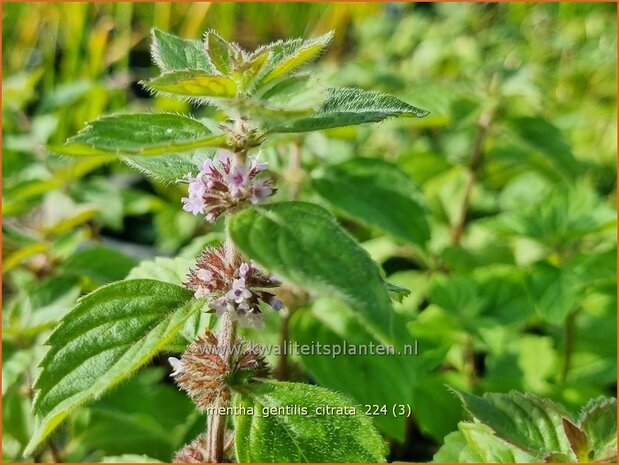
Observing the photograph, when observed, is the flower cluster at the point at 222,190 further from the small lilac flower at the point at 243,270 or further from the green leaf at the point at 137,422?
the green leaf at the point at 137,422

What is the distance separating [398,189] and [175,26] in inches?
130

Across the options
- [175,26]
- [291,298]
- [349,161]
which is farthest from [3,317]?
[175,26]

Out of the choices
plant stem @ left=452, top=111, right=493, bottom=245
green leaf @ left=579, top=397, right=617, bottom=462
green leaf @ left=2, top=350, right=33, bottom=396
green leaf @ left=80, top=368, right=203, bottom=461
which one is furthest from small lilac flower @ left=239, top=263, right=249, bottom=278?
plant stem @ left=452, top=111, right=493, bottom=245

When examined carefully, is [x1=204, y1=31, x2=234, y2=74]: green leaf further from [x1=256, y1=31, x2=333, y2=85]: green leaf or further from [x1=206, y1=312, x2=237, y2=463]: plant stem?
[x1=206, y1=312, x2=237, y2=463]: plant stem

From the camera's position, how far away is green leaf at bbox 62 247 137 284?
1.31 m

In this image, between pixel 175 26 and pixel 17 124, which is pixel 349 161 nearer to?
pixel 17 124

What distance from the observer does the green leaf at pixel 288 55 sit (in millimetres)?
678

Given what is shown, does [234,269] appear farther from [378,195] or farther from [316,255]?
[378,195]

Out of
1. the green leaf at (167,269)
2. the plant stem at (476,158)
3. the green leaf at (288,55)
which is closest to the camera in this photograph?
the green leaf at (288,55)

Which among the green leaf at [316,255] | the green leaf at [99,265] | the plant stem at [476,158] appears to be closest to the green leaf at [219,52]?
the green leaf at [316,255]

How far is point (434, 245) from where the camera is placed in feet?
5.64

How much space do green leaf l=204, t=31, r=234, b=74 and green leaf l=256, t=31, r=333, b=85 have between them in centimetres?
3

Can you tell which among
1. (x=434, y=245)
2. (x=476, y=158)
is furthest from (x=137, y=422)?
(x=476, y=158)

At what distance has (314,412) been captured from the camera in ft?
2.50
